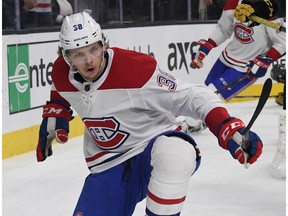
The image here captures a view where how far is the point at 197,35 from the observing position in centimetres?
745

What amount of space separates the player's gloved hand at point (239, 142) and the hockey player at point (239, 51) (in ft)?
10.5

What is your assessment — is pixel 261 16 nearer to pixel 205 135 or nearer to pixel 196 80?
pixel 205 135

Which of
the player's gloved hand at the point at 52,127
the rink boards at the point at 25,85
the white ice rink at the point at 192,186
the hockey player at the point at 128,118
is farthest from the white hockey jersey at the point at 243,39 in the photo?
the hockey player at the point at 128,118

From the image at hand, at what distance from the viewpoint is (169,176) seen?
2387mm

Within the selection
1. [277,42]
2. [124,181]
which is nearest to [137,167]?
[124,181]

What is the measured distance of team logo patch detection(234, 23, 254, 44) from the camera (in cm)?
571

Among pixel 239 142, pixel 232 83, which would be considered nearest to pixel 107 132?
pixel 239 142

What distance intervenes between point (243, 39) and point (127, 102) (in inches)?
135

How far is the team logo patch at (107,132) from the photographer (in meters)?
2.59

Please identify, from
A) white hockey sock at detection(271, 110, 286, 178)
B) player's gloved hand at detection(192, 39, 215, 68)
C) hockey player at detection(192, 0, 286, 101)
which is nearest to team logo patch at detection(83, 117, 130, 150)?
white hockey sock at detection(271, 110, 286, 178)

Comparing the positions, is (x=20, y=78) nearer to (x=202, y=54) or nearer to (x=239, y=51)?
(x=202, y=54)

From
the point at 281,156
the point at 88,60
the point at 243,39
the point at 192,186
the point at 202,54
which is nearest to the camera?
the point at 88,60

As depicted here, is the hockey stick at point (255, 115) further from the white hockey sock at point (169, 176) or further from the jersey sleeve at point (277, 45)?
the jersey sleeve at point (277, 45)

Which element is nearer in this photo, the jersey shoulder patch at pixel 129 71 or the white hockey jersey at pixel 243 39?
the jersey shoulder patch at pixel 129 71
